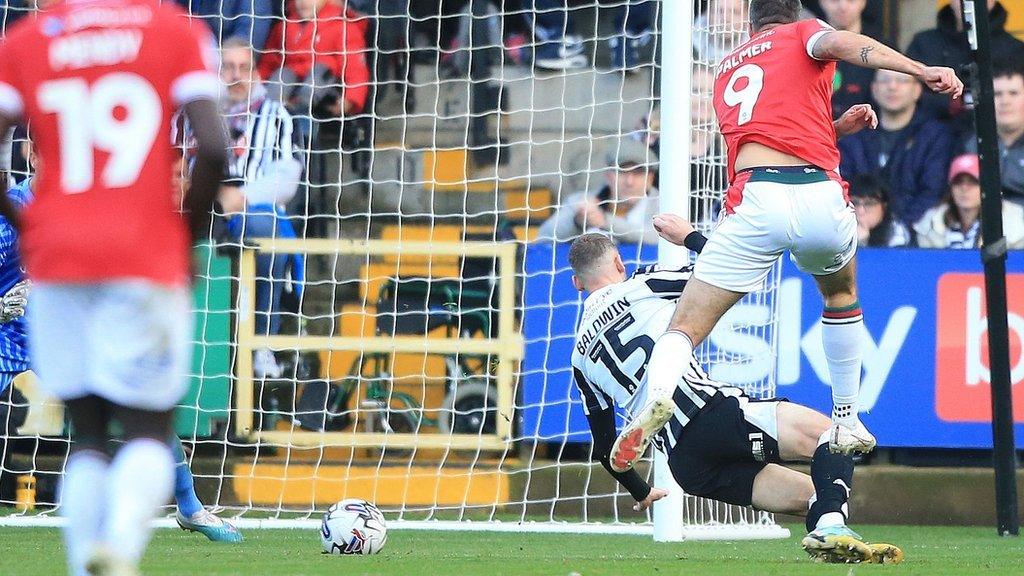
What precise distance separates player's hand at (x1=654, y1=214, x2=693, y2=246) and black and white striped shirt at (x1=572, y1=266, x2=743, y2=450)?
0.17 m

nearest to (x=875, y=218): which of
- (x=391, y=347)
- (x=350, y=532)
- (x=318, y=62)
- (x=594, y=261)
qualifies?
(x=391, y=347)

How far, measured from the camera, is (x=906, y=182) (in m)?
10.1

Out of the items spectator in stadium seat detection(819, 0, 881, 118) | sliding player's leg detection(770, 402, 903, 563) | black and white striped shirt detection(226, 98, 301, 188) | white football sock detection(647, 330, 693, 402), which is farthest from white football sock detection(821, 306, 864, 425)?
black and white striped shirt detection(226, 98, 301, 188)

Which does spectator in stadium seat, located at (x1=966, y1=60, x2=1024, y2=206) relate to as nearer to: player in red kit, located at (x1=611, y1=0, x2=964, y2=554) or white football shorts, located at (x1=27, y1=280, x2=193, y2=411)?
player in red kit, located at (x1=611, y1=0, x2=964, y2=554)

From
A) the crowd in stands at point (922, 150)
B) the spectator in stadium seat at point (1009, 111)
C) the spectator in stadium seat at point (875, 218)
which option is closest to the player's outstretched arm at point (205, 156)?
the crowd in stands at point (922, 150)

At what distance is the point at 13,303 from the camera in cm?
697

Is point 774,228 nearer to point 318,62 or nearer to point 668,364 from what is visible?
point 668,364

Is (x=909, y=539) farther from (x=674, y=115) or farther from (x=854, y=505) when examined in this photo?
(x=674, y=115)

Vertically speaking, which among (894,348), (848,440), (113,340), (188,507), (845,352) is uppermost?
(894,348)

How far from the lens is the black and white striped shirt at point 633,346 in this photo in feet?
20.7

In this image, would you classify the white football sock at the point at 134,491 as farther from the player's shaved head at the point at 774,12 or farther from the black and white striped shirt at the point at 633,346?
the player's shaved head at the point at 774,12

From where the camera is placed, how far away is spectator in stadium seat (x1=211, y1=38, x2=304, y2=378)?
9.60 m

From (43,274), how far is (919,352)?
6.53 meters

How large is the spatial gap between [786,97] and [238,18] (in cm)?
520
